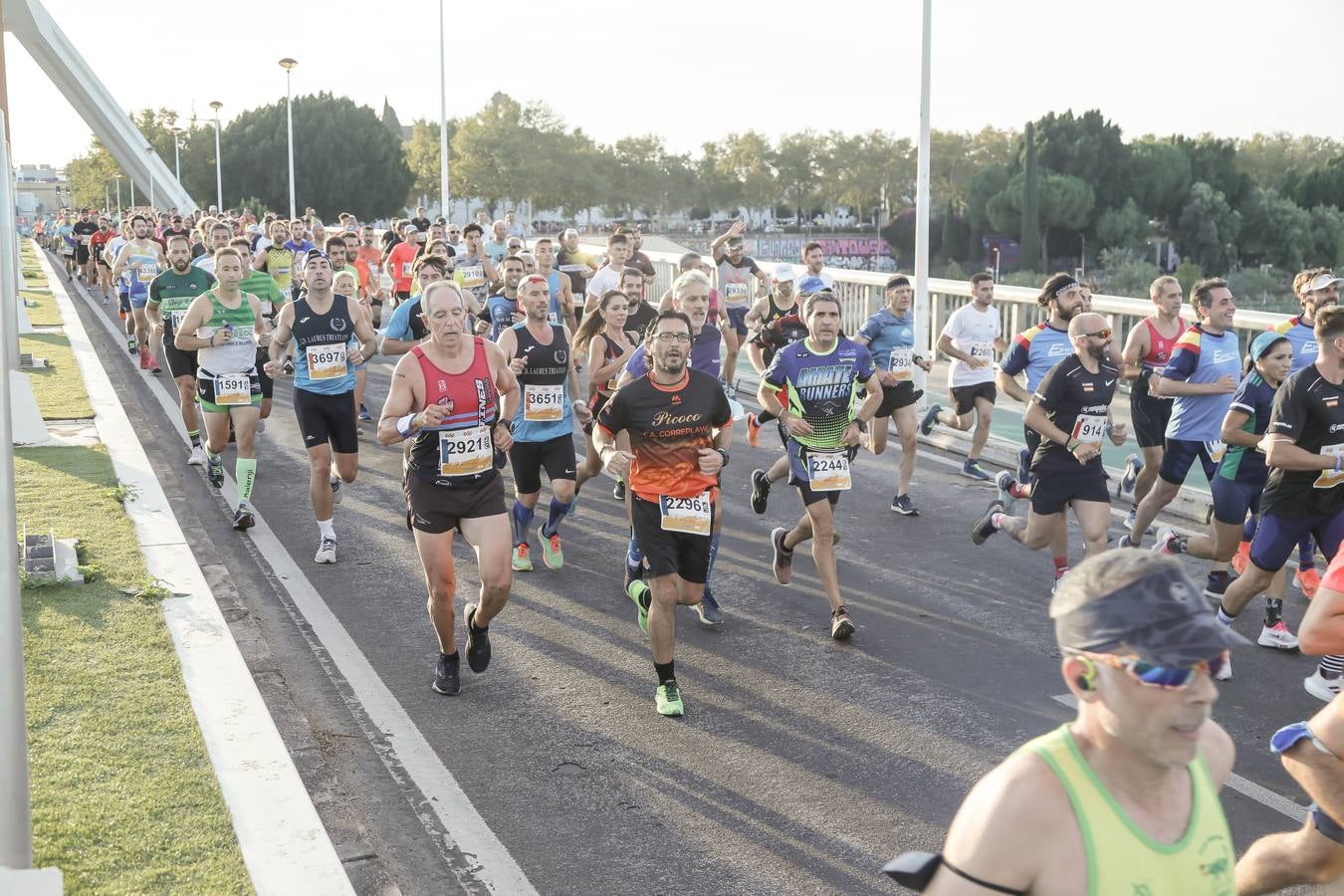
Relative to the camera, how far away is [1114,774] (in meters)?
2.46

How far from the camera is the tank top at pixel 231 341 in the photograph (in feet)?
34.9

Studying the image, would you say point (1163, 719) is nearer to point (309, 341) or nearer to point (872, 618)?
point (872, 618)

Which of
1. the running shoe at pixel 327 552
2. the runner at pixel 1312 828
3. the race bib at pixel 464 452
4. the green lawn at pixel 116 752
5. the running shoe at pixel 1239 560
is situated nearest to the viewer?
the runner at pixel 1312 828

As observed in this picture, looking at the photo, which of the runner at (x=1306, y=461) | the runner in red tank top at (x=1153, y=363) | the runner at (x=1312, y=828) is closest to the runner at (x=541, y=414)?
the runner in red tank top at (x=1153, y=363)

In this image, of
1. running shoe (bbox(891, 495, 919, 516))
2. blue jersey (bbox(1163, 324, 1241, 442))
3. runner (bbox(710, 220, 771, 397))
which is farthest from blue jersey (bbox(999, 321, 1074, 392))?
runner (bbox(710, 220, 771, 397))

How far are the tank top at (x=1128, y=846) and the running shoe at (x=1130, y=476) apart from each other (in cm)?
886

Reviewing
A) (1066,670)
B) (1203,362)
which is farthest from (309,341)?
(1066,670)

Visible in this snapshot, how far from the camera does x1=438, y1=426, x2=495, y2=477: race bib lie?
7.04m

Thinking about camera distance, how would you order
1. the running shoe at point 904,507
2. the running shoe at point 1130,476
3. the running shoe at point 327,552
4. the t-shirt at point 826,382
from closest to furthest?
the t-shirt at point 826,382
the running shoe at point 327,552
the running shoe at point 1130,476
the running shoe at point 904,507

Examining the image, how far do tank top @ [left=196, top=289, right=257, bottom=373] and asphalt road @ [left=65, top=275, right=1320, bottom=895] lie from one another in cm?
122

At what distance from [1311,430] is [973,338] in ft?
18.1

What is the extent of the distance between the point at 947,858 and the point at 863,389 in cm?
639

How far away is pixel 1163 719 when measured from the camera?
2.41 metres

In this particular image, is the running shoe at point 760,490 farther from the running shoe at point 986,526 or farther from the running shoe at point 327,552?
the running shoe at point 327,552
